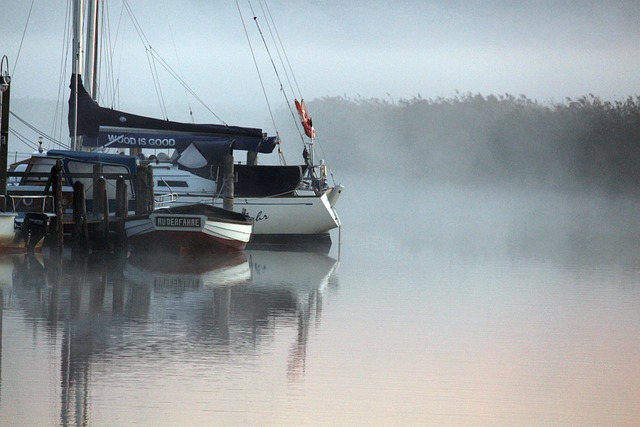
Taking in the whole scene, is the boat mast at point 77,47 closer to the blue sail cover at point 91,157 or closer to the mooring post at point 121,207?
the blue sail cover at point 91,157

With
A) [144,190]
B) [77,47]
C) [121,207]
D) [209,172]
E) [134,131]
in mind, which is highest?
[77,47]

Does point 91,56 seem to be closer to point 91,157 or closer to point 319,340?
point 91,157

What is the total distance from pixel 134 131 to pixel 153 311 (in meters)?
14.6

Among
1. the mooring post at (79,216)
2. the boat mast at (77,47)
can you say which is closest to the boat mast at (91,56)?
the boat mast at (77,47)

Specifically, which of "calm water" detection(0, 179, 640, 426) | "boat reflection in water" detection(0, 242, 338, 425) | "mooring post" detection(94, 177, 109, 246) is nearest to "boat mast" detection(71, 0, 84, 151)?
"mooring post" detection(94, 177, 109, 246)

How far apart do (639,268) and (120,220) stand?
11.7m

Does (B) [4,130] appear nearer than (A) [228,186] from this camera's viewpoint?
Yes

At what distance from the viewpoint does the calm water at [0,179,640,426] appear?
12.2 meters

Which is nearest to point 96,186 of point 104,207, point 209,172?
point 104,207

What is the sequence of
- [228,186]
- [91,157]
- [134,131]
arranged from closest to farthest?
[91,157] → [228,186] → [134,131]

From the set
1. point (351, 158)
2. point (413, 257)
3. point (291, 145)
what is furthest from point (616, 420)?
point (291, 145)

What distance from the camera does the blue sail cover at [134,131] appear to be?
3178cm

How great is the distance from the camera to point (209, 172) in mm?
32562

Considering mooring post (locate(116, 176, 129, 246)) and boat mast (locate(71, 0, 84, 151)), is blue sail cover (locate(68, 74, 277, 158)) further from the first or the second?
mooring post (locate(116, 176, 129, 246))
